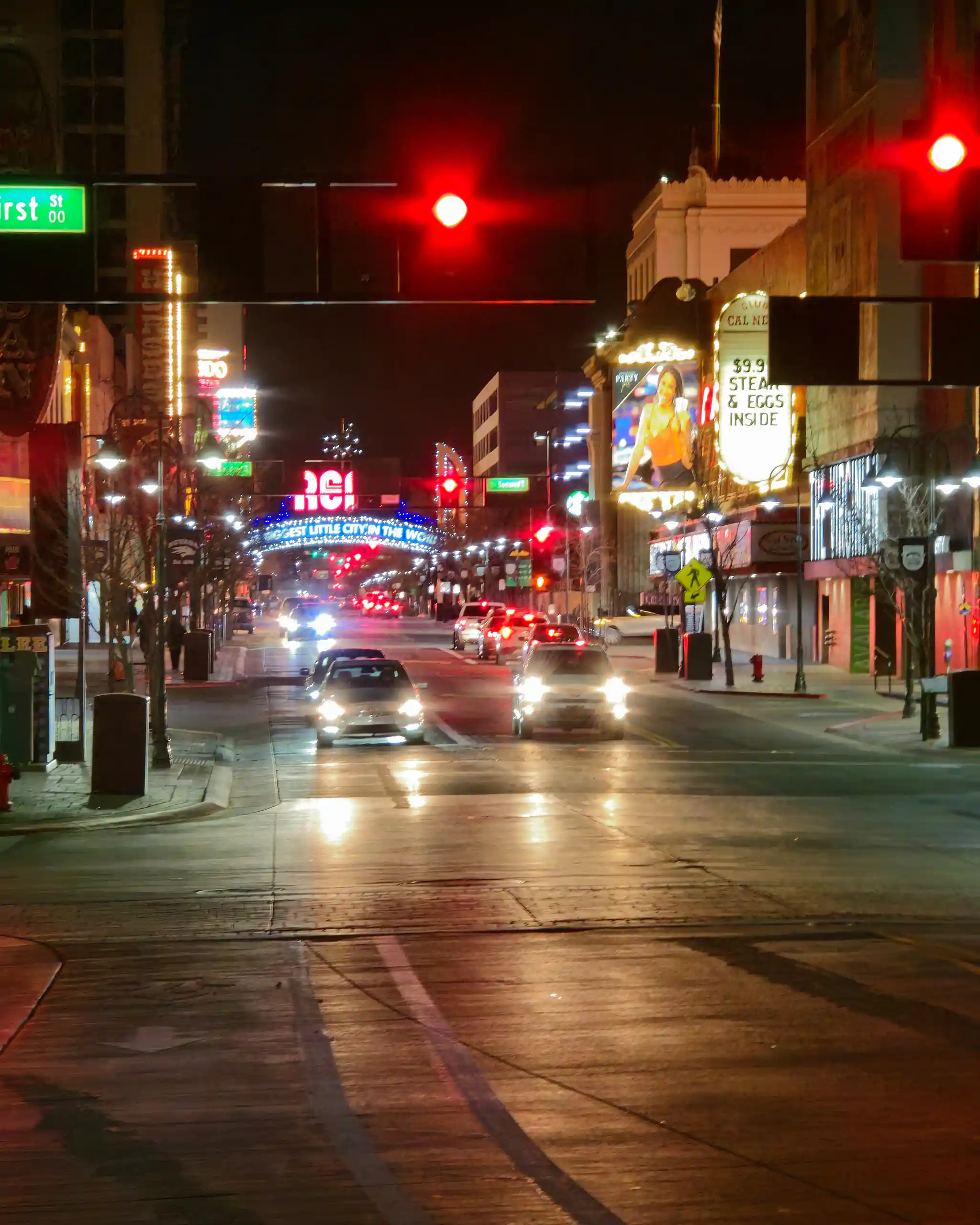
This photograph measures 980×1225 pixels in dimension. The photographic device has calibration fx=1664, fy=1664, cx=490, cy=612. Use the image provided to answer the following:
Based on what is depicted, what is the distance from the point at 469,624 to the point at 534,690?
3842 centimetres

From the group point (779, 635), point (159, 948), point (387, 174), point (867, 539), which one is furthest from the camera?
point (779, 635)

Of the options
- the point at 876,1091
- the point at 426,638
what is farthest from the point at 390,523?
the point at 876,1091

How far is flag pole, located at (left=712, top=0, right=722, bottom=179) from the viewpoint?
87.9 m

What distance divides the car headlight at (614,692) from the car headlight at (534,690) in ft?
3.51

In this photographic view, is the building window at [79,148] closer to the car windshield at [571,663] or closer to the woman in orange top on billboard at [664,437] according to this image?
the woman in orange top on billboard at [664,437]

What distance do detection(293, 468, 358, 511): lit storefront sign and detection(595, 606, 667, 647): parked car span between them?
12.7 metres

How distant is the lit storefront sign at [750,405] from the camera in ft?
188

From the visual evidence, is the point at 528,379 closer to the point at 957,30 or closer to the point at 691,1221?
the point at 957,30

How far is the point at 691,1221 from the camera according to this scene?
588 cm

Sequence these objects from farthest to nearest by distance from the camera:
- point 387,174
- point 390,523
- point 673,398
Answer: point 390,523 → point 673,398 → point 387,174

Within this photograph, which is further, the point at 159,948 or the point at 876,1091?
the point at 159,948

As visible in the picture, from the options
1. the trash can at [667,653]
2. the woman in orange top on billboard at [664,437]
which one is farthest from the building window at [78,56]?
the trash can at [667,653]

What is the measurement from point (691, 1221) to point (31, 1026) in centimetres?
447

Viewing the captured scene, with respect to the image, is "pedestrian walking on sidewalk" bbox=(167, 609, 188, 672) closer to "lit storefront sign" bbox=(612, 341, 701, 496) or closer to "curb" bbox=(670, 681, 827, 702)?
"curb" bbox=(670, 681, 827, 702)
